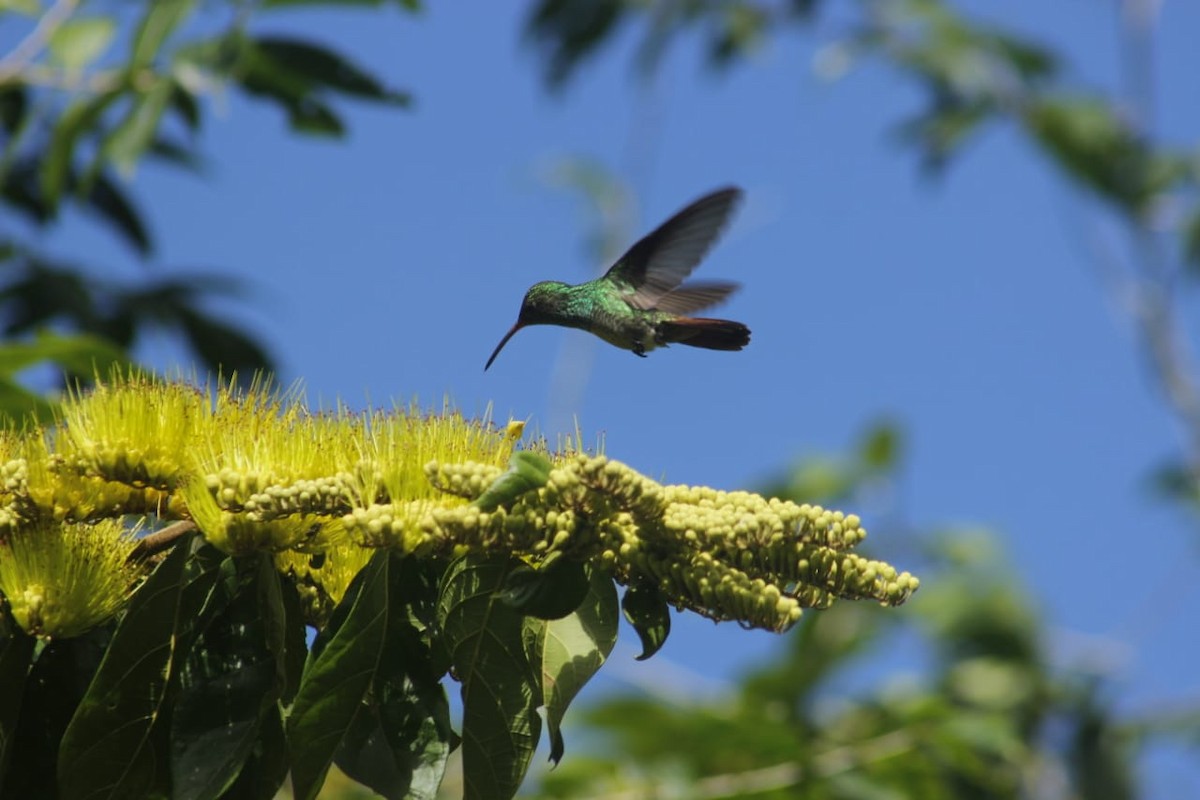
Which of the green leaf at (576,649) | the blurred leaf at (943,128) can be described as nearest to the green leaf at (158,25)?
the green leaf at (576,649)

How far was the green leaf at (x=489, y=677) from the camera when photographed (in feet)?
6.30

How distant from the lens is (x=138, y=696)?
201cm

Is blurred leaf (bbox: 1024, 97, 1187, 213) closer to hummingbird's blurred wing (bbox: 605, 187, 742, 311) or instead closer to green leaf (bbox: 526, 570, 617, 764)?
hummingbird's blurred wing (bbox: 605, 187, 742, 311)

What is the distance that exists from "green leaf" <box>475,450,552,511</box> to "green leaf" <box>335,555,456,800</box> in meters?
0.21

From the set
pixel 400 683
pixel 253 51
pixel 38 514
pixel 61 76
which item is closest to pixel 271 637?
pixel 400 683

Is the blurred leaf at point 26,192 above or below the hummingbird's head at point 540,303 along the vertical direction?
above

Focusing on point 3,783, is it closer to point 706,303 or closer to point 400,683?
point 400,683

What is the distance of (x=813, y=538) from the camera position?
1828mm

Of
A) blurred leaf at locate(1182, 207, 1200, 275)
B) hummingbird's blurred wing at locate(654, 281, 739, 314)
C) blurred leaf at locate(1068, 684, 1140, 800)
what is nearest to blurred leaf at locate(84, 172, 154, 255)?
hummingbird's blurred wing at locate(654, 281, 739, 314)

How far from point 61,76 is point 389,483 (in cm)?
299

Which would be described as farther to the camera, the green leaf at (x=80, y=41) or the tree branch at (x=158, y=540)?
the green leaf at (x=80, y=41)

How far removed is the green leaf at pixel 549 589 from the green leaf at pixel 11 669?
70 centimetres

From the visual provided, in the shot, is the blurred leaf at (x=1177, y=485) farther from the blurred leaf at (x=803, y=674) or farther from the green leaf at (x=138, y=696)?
the green leaf at (x=138, y=696)

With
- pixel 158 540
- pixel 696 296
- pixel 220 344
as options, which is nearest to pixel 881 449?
pixel 220 344
